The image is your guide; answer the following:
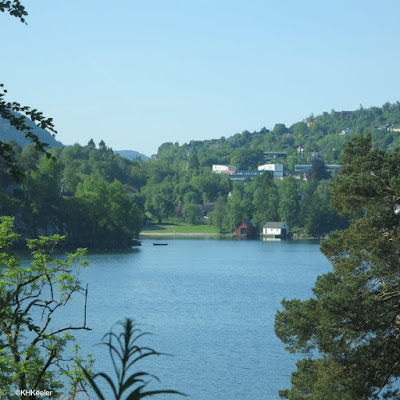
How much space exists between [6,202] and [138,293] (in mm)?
33825

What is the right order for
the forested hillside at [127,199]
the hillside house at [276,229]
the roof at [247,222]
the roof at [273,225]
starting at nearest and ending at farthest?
the forested hillside at [127,199]
the hillside house at [276,229]
the roof at [273,225]
the roof at [247,222]

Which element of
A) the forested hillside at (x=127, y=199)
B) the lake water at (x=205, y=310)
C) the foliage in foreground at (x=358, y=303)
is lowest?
the lake water at (x=205, y=310)

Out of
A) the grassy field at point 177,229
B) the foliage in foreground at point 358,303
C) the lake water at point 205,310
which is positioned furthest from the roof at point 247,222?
the foliage in foreground at point 358,303

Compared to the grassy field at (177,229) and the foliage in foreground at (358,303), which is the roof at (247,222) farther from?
the foliage in foreground at (358,303)

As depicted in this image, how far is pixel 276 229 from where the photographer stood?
11906cm

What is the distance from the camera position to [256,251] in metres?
88.8

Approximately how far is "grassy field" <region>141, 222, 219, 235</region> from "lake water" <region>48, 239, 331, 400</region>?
39.0 meters

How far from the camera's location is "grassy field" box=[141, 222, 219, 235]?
404 ft

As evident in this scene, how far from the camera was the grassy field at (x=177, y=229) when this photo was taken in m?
123

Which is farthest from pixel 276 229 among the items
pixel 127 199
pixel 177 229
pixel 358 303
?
pixel 358 303

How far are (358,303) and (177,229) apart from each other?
362ft

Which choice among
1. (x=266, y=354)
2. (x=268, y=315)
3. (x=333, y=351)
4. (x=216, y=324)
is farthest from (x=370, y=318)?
(x=268, y=315)

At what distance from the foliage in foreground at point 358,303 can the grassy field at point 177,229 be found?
329 feet

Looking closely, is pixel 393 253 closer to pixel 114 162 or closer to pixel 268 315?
pixel 268 315
